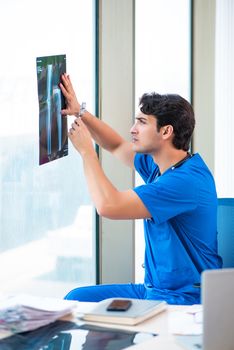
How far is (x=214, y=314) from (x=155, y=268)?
45.1 inches

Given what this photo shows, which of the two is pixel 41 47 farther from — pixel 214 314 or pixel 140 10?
pixel 214 314

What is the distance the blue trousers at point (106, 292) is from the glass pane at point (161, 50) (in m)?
0.75

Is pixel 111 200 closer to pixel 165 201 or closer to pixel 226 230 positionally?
pixel 165 201

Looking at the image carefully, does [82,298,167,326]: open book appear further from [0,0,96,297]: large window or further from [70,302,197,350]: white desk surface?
[0,0,96,297]: large window

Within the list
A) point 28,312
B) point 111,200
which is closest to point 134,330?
point 28,312

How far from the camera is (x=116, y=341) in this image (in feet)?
5.41

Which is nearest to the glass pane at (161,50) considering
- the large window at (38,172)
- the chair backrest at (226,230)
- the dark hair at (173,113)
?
the large window at (38,172)

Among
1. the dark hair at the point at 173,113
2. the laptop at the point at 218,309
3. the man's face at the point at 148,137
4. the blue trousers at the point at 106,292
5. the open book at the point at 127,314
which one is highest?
the dark hair at the point at 173,113

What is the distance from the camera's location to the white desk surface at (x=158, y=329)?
1.58 meters

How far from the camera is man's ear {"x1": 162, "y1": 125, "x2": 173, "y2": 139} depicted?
2617mm

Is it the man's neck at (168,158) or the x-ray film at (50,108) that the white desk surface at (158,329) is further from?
the man's neck at (168,158)

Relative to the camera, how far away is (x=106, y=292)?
8.53 ft

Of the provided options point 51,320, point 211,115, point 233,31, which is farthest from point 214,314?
point 233,31

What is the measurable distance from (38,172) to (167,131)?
590 millimetres
